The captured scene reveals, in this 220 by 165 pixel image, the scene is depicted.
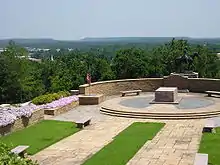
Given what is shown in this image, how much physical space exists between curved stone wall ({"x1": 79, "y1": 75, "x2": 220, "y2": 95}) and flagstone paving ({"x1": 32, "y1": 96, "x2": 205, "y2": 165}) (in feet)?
24.0

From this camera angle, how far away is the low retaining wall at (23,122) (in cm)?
1647

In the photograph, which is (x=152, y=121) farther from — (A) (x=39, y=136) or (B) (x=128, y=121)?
(A) (x=39, y=136)

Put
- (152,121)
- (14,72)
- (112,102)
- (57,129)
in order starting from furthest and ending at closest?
(14,72)
(112,102)
(152,121)
(57,129)

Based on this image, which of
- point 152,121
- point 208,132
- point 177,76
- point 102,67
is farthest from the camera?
point 102,67

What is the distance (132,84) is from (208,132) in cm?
1268

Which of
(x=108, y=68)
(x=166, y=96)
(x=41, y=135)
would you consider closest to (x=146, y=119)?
(x=166, y=96)

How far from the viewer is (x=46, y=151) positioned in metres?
13.9

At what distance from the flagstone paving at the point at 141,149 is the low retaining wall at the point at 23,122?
8.81 feet

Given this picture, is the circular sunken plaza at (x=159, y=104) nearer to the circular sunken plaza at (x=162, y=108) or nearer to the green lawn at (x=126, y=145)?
the circular sunken plaza at (x=162, y=108)

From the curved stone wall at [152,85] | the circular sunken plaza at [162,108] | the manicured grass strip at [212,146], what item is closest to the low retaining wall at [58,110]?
the circular sunken plaza at [162,108]

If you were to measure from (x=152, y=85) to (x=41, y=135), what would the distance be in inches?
532

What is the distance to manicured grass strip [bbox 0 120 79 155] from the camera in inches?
585

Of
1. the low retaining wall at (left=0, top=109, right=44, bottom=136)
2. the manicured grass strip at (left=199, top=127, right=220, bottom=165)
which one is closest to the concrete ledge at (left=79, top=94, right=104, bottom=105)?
the low retaining wall at (left=0, top=109, right=44, bottom=136)

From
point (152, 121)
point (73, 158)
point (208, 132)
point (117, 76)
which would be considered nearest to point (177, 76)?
point (152, 121)
